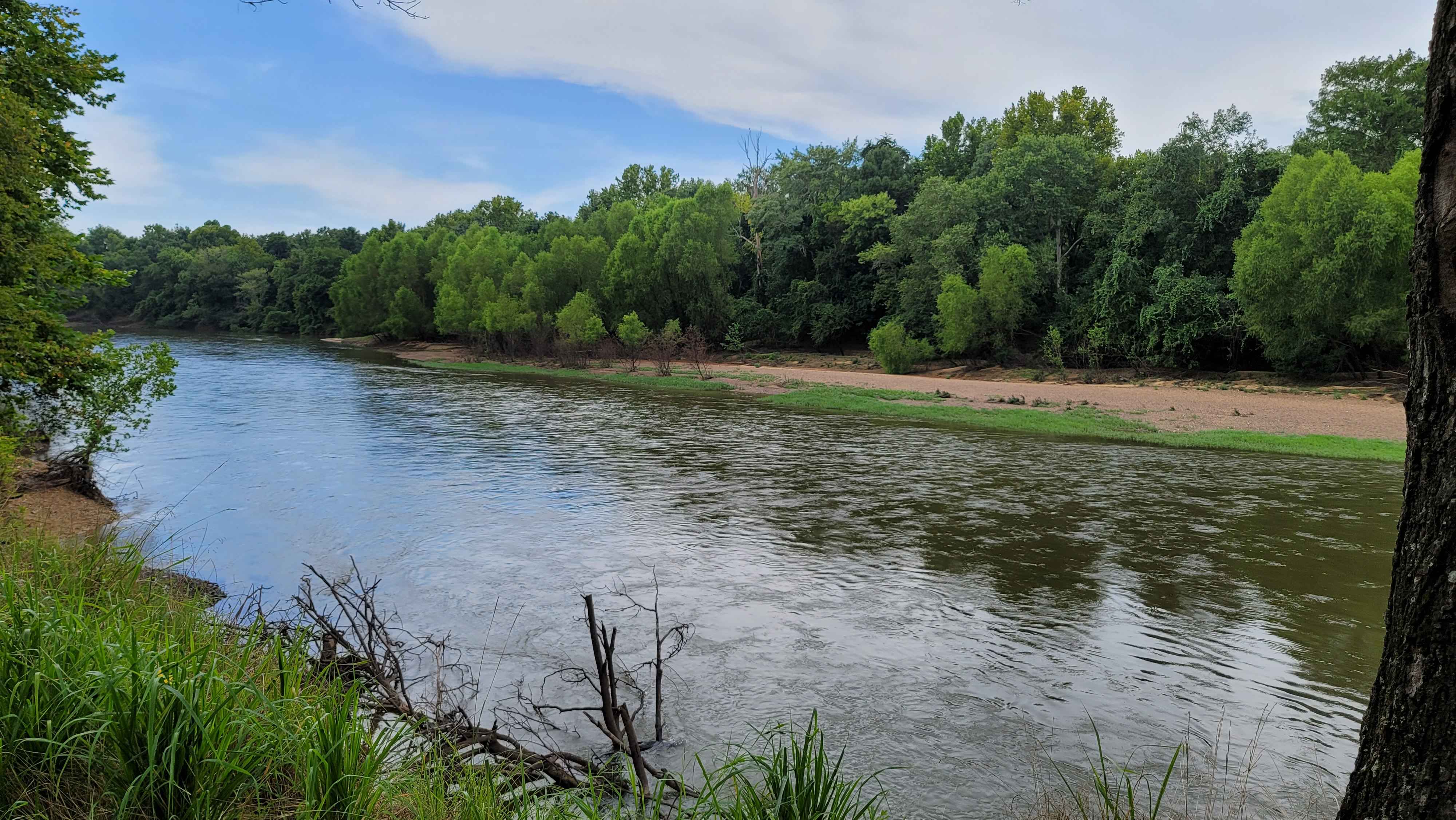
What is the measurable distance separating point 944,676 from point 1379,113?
51.2m

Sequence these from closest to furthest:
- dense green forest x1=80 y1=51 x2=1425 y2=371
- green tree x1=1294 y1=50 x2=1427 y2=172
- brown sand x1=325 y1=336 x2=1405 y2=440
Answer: brown sand x1=325 y1=336 x2=1405 y2=440
dense green forest x1=80 y1=51 x2=1425 y2=371
green tree x1=1294 y1=50 x2=1427 y2=172

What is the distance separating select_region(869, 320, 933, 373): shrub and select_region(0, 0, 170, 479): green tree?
41626mm

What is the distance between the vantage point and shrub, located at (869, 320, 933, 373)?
49969mm

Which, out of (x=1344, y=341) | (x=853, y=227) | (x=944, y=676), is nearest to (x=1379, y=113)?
(x=1344, y=341)

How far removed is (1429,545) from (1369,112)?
54.1 metres

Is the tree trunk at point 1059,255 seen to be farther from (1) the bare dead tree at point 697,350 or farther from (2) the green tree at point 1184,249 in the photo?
(1) the bare dead tree at point 697,350

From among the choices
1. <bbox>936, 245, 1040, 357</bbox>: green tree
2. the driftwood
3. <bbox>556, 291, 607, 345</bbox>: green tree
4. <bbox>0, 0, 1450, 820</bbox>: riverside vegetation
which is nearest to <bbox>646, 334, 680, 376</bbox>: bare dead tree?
<bbox>0, 0, 1450, 820</bbox>: riverside vegetation

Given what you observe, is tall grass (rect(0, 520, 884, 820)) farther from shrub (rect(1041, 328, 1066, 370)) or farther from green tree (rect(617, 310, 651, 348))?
green tree (rect(617, 310, 651, 348))

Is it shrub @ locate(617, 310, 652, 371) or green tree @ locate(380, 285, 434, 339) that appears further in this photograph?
green tree @ locate(380, 285, 434, 339)

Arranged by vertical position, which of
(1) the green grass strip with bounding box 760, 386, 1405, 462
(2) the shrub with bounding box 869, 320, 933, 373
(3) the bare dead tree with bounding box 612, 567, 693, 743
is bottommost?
(3) the bare dead tree with bounding box 612, 567, 693, 743

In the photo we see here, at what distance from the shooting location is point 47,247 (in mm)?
10672

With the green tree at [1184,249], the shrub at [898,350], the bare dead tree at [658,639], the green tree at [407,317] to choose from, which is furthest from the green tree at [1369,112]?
the green tree at [407,317]

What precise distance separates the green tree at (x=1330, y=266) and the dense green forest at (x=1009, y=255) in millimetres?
94

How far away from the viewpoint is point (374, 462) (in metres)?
18.4
